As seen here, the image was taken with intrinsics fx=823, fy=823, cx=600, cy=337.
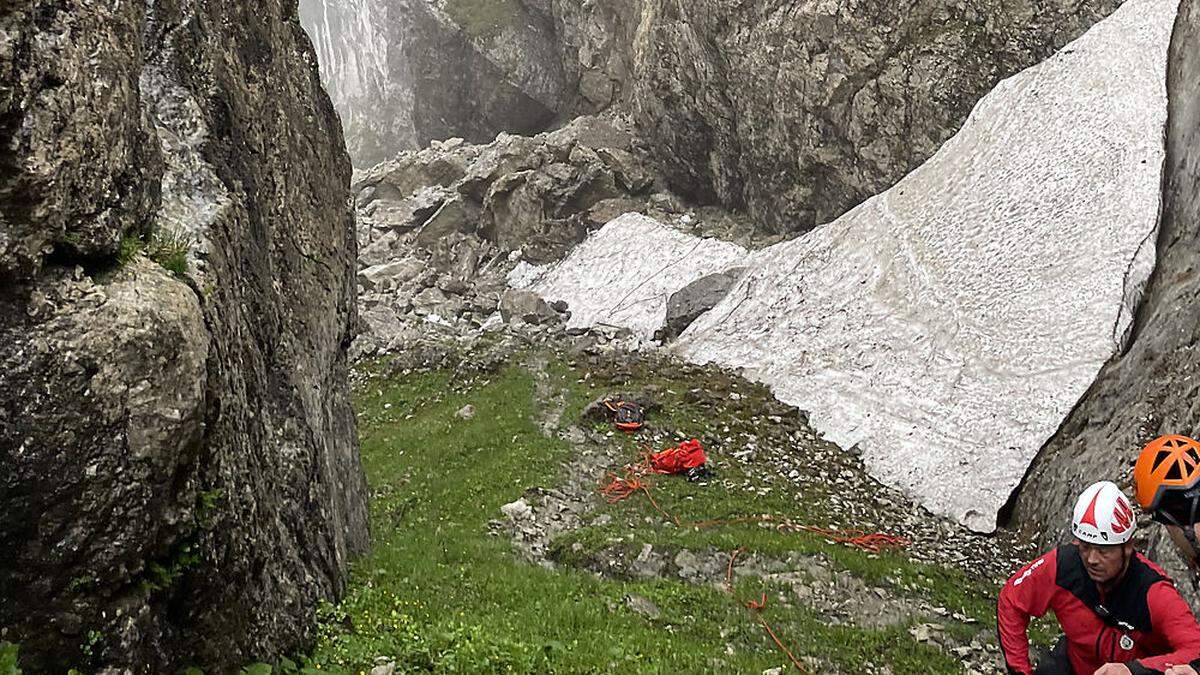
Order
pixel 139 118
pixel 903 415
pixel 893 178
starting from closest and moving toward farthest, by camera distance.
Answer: pixel 139 118, pixel 903 415, pixel 893 178

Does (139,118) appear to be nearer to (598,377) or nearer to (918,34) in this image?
(598,377)

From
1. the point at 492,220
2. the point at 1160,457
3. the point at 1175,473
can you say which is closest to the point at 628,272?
the point at 492,220

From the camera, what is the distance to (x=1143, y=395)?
15969 millimetres

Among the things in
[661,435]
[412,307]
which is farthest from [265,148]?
[412,307]

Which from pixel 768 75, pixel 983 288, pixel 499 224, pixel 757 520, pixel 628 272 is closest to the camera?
pixel 757 520

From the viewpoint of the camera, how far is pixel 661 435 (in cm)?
2573

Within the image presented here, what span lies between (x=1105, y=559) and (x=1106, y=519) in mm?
363

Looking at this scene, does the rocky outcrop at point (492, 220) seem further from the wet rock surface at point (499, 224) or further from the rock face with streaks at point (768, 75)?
the rock face with streaks at point (768, 75)

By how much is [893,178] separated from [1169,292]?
26.1m

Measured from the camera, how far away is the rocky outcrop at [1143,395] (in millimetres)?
14930

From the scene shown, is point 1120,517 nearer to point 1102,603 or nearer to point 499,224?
point 1102,603

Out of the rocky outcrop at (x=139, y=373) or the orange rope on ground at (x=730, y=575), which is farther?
the orange rope on ground at (x=730, y=575)

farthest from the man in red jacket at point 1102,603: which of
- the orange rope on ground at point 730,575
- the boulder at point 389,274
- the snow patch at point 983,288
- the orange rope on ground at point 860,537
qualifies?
the boulder at point 389,274

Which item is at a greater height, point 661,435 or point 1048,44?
point 1048,44
